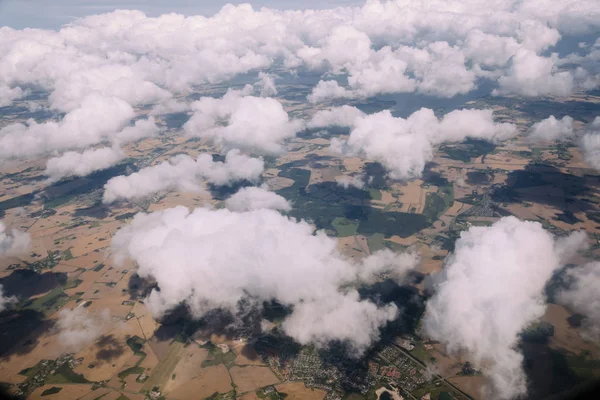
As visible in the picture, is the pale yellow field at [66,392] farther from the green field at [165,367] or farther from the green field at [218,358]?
the green field at [218,358]

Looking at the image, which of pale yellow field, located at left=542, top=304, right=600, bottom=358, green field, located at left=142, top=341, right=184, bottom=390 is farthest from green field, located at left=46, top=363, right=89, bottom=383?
pale yellow field, located at left=542, top=304, right=600, bottom=358

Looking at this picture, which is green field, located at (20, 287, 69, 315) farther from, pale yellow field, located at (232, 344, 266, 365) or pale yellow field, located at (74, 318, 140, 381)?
pale yellow field, located at (232, 344, 266, 365)

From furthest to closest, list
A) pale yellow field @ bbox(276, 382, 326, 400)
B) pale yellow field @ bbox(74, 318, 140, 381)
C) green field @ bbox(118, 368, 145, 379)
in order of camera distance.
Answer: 1. pale yellow field @ bbox(74, 318, 140, 381)
2. green field @ bbox(118, 368, 145, 379)
3. pale yellow field @ bbox(276, 382, 326, 400)

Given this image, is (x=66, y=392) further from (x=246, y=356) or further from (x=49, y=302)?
(x=49, y=302)

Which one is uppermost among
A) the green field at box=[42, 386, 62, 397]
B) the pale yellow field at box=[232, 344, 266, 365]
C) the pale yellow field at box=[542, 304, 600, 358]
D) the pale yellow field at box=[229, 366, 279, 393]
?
the pale yellow field at box=[542, 304, 600, 358]

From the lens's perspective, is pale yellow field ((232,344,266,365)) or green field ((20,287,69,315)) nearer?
pale yellow field ((232,344,266,365))

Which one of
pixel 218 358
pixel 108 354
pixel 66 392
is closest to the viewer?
pixel 66 392

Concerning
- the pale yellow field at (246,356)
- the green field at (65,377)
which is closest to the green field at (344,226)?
the pale yellow field at (246,356)

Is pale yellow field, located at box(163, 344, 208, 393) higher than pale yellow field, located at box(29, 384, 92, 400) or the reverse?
the reverse

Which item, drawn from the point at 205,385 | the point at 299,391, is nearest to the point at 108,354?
the point at 205,385

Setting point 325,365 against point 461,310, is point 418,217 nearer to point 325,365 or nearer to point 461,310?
point 461,310

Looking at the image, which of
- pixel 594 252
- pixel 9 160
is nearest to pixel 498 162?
pixel 594 252
